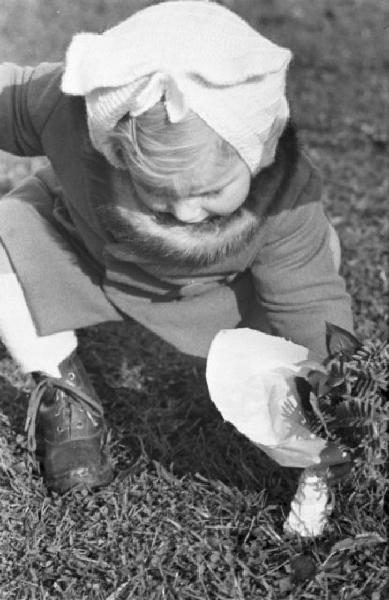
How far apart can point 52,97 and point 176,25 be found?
51 centimetres

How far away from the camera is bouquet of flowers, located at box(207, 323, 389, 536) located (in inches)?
79.0

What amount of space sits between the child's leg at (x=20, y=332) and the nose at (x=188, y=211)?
0.59 meters

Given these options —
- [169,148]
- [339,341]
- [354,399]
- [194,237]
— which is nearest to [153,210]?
[194,237]

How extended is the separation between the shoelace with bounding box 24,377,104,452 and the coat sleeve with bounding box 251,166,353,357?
0.54 m

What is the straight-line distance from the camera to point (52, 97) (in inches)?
94.6

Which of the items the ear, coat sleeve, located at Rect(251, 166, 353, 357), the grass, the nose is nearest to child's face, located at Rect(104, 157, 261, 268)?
the nose

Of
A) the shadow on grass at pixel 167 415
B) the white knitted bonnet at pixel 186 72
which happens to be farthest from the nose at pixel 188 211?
the shadow on grass at pixel 167 415

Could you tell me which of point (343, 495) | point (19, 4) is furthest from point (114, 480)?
point (19, 4)

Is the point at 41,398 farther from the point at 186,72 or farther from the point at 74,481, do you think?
the point at 186,72

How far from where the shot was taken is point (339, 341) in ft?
6.92

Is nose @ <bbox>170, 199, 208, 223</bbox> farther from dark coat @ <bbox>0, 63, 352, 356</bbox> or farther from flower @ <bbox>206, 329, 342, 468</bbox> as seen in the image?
flower @ <bbox>206, 329, 342, 468</bbox>

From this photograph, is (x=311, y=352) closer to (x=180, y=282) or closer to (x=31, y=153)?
(x=180, y=282)

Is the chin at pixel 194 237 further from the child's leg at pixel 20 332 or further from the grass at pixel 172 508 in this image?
the grass at pixel 172 508

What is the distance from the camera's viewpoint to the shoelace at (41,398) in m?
2.50
